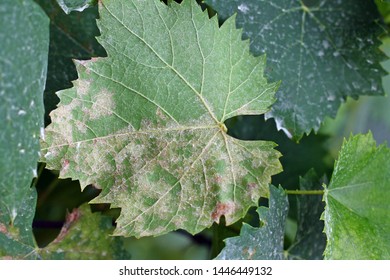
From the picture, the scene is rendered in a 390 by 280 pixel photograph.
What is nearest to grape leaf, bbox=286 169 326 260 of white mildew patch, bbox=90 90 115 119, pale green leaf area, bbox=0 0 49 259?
white mildew patch, bbox=90 90 115 119

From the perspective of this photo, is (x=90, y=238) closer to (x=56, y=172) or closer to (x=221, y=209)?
(x=56, y=172)

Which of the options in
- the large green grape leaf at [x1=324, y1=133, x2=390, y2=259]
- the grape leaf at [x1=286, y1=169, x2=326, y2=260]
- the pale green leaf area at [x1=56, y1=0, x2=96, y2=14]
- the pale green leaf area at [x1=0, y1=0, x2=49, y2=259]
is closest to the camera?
the pale green leaf area at [x1=0, y1=0, x2=49, y2=259]

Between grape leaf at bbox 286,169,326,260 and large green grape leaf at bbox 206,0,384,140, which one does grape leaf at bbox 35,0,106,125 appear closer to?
large green grape leaf at bbox 206,0,384,140

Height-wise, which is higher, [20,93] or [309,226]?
[20,93]

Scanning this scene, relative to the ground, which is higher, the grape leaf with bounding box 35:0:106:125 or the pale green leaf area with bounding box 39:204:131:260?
the grape leaf with bounding box 35:0:106:125

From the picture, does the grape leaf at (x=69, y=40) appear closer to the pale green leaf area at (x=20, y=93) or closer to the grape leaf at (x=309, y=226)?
the pale green leaf area at (x=20, y=93)

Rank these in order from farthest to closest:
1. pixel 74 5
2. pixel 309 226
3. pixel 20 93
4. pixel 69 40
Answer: pixel 309 226 < pixel 69 40 < pixel 74 5 < pixel 20 93

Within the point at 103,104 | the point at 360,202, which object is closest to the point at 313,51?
the point at 360,202
